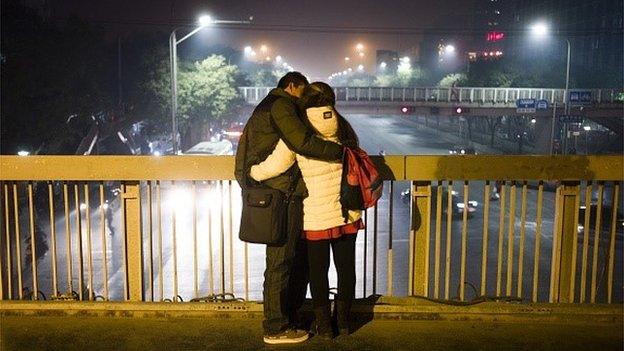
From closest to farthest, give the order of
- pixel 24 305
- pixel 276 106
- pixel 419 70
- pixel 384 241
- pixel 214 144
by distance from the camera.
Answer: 1. pixel 276 106
2. pixel 24 305
3. pixel 384 241
4. pixel 214 144
5. pixel 419 70

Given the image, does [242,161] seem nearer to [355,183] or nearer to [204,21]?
[355,183]

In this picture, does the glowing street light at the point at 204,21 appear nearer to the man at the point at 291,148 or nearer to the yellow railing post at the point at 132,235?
the yellow railing post at the point at 132,235

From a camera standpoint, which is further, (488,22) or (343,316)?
(488,22)

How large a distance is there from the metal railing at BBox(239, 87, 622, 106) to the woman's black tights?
4962 centimetres

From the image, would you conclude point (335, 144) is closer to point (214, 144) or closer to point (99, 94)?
point (99, 94)

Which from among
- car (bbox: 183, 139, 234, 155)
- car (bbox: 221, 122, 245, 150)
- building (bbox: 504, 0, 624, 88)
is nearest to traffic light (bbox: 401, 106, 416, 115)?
car (bbox: 221, 122, 245, 150)

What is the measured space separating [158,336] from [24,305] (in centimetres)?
115

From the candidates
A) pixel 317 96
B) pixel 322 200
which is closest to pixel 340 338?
pixel 322 200

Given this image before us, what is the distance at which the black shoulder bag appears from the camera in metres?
4.02

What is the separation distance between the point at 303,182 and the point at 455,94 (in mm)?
52746

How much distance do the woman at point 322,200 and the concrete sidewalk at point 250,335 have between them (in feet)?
1.22

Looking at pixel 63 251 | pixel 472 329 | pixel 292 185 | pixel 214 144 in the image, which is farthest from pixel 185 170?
pixel 214 144

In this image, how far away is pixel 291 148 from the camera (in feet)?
13.0

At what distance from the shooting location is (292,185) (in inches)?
161
